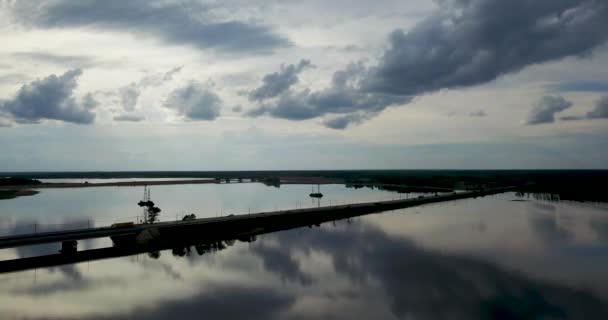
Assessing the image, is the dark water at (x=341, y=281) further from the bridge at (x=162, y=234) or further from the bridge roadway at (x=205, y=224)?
the bridge roadway at (x=205, y=224)

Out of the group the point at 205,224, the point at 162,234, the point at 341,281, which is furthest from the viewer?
the point at 205,224

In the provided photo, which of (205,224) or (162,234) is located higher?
(205,224)

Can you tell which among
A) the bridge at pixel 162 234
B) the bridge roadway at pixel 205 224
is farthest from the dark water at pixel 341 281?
the bridge roadway at pixel 205 224

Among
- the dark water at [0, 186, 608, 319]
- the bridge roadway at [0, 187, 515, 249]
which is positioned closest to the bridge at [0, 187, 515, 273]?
the bridge roadway at [0, 187, 515, 249]

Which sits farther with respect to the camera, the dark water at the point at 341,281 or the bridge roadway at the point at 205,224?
the bridge roadway at the point at 205,224

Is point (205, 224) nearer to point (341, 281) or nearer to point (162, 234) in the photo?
point (162, 234)

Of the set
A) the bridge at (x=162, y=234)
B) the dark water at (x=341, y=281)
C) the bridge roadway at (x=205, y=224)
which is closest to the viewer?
the dark water at (x=341, y=281)

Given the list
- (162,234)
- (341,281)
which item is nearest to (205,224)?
Answer: (162,234)

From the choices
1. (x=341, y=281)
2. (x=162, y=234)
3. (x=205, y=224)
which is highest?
(x=205, y=224)
